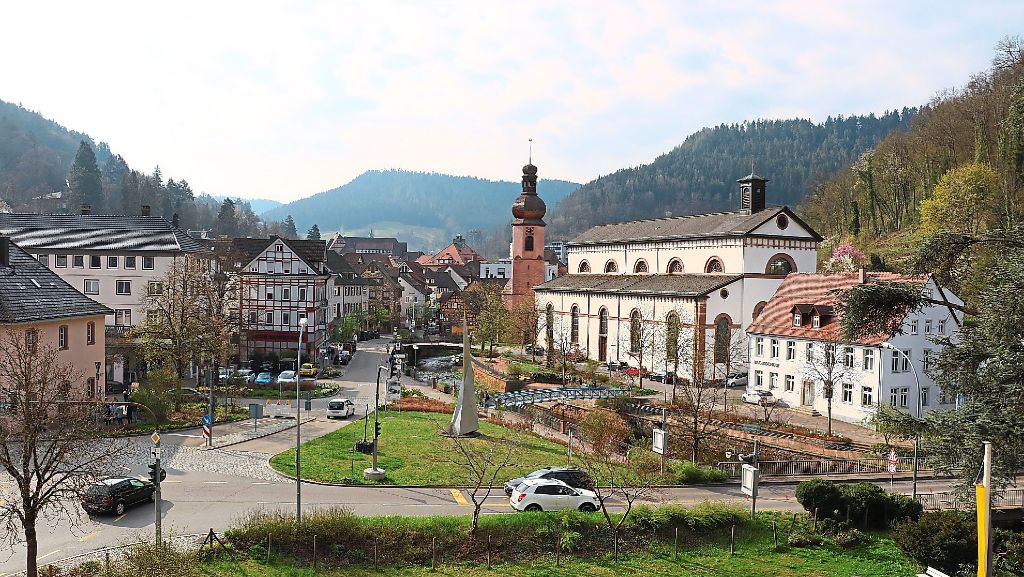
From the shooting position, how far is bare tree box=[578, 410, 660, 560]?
2277 centimetres

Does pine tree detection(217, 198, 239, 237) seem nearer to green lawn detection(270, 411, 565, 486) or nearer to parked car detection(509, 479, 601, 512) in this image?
green lawn detection(270, 411, 565, 486)

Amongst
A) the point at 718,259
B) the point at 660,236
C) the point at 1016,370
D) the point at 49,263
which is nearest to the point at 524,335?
the point at 660,236

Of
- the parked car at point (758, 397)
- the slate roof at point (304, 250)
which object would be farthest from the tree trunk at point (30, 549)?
the slate roof at point (304, 250)

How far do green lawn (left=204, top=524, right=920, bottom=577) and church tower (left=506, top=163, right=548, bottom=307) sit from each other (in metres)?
55.0

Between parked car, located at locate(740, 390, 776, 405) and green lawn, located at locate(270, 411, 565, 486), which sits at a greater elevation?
parked car, located at locate(740, 390, 776, 405)

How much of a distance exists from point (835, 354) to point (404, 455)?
76.3 feet

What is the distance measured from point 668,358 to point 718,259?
938cm

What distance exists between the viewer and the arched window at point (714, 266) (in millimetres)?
56150

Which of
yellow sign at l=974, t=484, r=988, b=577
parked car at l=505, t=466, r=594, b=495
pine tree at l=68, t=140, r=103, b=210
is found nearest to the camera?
yellow sign at l=974, t=484, r=988, b=577

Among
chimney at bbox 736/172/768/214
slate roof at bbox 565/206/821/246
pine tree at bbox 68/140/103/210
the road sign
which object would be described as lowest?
the road sign

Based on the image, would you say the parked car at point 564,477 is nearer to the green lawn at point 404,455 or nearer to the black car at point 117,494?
the green lawn at point 404,455

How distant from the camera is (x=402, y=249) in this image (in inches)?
7854

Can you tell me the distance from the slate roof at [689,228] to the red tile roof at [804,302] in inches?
285

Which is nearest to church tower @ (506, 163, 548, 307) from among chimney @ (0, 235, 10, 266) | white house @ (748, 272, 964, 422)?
white house @ (748, 272, 964, 422)
